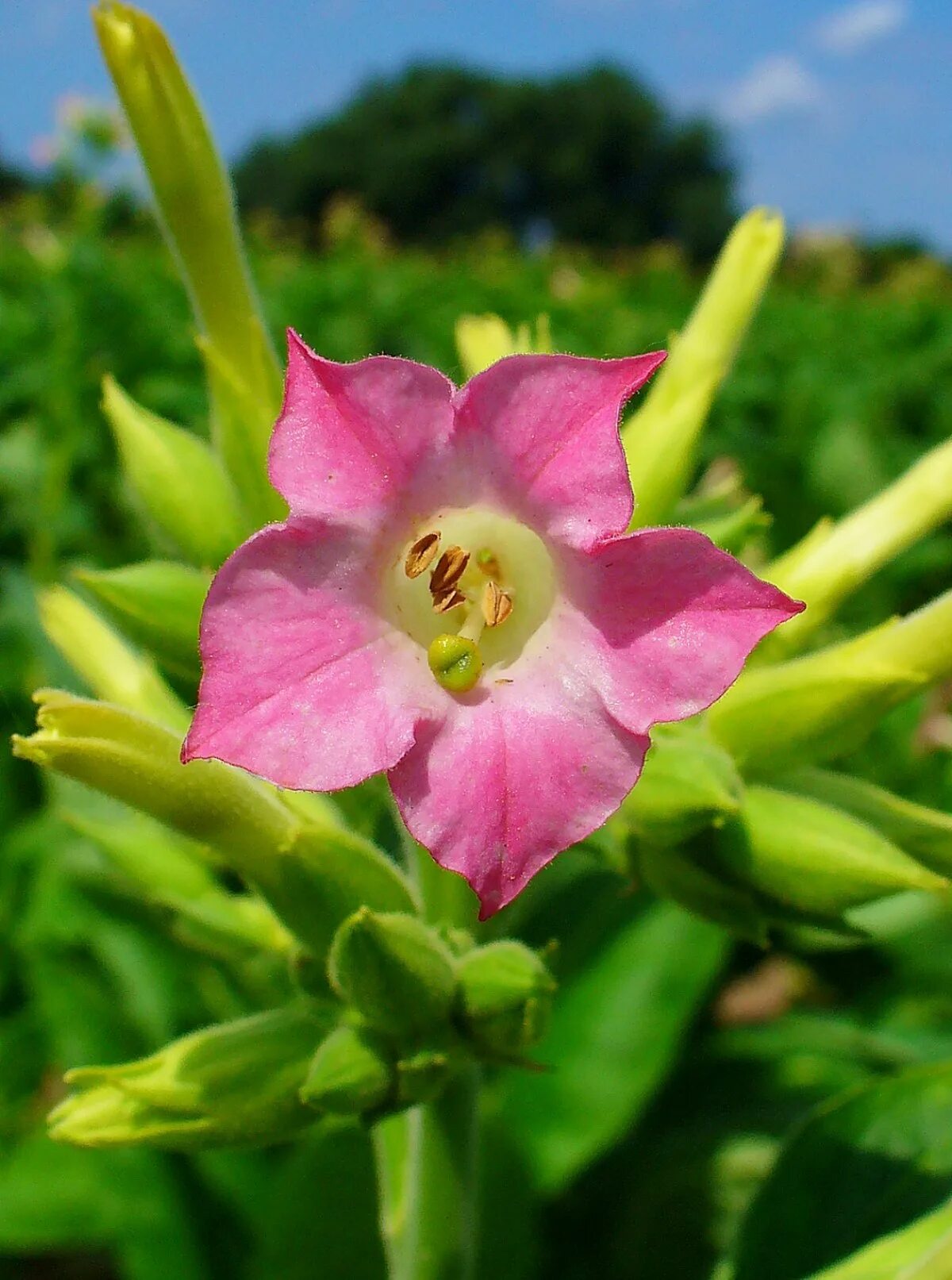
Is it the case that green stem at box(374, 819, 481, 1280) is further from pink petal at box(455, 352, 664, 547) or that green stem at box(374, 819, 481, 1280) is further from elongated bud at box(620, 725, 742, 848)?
pink petal at box(455, 352, 664, 547)

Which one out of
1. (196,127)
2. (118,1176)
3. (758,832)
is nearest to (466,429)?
(758,832)

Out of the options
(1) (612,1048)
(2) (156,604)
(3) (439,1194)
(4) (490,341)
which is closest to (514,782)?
(2) (156,604)

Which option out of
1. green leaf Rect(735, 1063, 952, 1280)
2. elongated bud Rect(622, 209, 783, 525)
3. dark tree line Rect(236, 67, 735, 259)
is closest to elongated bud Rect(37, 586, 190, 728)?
elongated bud Rect(622, 209, 783, 525)

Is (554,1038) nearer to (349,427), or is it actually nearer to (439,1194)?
(439,1194)

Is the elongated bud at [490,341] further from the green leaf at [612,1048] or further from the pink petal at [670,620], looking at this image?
the green leaf at [612,1048]

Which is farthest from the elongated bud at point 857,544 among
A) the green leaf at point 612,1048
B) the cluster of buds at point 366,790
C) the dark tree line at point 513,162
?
the dark tree line at point 513,162

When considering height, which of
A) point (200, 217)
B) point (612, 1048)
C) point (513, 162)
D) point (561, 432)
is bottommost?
point (612, 1048)
